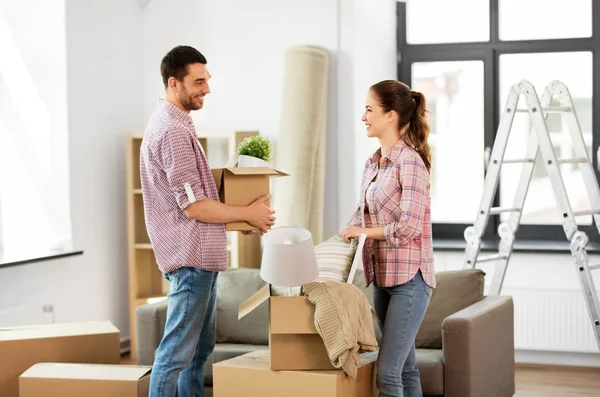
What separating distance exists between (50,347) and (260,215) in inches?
52.7

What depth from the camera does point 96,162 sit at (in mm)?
5746

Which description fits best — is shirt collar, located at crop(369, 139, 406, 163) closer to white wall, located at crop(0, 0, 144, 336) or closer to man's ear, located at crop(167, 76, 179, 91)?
man's ear, located at crop(167, 76, 179, 91)

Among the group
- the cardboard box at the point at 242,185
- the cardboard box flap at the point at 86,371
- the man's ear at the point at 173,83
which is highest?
the man's ear at the point at 173,83

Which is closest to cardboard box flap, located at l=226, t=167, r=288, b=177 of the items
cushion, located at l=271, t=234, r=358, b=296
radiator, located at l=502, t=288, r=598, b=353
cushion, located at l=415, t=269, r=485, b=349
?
cushion, located at l=271, t=234, r=358, b=296

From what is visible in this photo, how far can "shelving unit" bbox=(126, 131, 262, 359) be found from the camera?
575 centimetres

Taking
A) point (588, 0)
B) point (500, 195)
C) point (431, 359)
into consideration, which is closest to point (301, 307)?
point (431, 359)

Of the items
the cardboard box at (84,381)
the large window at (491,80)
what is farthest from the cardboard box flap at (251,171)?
the large window at (491,80)

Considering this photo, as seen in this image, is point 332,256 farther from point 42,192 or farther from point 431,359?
point 42,192

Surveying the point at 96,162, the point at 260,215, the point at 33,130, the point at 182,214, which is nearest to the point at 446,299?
the point at 260,215

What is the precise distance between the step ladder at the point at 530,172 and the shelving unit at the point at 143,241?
141 cm

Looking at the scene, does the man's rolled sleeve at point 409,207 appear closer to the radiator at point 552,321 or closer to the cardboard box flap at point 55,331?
the cardboard box flap at point 55,331

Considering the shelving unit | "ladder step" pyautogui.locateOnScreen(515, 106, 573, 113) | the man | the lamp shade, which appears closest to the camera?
the lamp shade

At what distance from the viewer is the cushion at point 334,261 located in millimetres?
3203

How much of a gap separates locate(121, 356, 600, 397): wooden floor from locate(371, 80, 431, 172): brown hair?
2137mm
